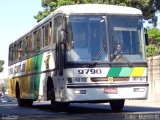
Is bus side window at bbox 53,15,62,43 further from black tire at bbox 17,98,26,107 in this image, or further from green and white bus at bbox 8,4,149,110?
black tire at bbox 17,98,26,107

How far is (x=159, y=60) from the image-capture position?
28.3 m

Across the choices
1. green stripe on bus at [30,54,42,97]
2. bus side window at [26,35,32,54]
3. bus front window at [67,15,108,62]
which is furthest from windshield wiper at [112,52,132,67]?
bus side window at [26,35,32,54]

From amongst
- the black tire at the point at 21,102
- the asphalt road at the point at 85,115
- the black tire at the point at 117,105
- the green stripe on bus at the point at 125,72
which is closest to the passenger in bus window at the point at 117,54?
the green stripe on bus at the point at 125,72

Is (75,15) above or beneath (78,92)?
above

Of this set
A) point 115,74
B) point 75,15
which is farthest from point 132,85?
point 75,15

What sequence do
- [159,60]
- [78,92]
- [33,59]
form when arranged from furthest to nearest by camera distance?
[159,60], [33,59], [78,92]

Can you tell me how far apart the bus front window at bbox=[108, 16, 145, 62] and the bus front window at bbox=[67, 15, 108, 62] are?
27 centimetres

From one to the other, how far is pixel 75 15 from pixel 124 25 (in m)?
1.60

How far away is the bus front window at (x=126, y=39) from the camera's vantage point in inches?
652

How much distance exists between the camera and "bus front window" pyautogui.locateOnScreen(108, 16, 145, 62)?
54.3 feet

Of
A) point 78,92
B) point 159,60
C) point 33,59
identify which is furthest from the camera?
point 159,60

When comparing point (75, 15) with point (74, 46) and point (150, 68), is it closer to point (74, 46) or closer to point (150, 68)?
point (74, 46)

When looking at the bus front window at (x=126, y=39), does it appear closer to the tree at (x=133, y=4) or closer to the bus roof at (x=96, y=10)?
the bus roof at (x=96, y=10)

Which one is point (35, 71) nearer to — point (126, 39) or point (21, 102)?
point (126, 39)
